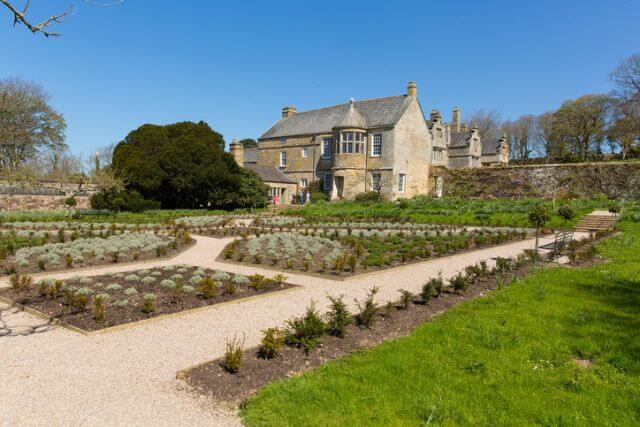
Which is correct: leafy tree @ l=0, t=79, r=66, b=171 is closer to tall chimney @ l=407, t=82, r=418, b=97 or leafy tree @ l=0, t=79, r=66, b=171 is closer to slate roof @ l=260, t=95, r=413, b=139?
slate roof @ l=260, t=95, r=413, b=139

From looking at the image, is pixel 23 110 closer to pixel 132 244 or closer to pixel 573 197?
pixel 132 244

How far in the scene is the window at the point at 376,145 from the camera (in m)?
38.6

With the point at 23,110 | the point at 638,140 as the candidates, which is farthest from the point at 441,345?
the point at 638,140

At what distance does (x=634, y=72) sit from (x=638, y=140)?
12657 millimetres

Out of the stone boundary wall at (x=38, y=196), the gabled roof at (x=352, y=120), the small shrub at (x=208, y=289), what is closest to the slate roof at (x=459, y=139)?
the gabled roof at (x=352, y=120)

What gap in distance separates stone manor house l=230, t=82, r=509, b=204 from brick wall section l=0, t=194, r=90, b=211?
15713mm

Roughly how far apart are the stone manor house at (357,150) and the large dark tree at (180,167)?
6.63 metres

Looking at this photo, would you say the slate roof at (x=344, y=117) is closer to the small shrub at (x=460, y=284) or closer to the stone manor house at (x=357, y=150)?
the stone manor house at (x=357, y=150)

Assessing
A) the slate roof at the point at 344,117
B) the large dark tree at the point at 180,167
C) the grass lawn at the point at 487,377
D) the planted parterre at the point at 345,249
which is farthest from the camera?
the slate roof at the point at 344,117

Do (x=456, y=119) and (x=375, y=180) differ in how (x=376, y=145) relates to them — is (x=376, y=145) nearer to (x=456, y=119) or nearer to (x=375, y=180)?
(x=375, y=180)

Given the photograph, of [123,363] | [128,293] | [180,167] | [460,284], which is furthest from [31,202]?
[460,284]

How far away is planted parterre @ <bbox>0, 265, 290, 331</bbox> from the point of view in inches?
282

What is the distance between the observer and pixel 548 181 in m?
37.3

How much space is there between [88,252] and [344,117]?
2978 centimetres
